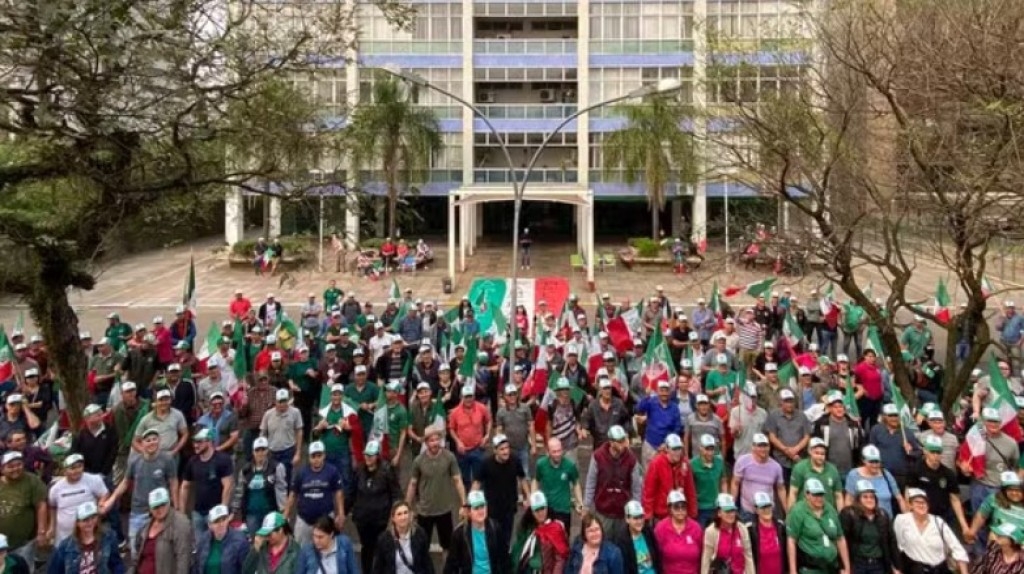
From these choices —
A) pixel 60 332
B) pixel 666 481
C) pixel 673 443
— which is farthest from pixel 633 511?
pixel 60 332

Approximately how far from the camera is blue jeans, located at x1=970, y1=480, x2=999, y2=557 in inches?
262

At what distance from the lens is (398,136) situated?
1393 inches

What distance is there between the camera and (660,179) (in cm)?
3509

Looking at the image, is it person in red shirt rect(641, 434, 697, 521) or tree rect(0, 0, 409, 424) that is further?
person in red shirt rect(641, 434, 697, 521)

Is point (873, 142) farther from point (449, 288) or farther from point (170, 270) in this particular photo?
point (170, 270)

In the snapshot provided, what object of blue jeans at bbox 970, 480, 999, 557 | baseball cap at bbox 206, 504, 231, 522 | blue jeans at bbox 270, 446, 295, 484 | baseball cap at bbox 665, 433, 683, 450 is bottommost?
blue jeans at bbox 970, 480, 999, 557

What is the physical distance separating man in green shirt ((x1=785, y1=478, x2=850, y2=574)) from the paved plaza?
51.9ft

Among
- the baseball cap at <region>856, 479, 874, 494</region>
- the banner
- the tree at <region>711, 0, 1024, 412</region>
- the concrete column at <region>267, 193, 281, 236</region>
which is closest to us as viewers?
the baseball cap at <region>856, 479, 874, 494</region>

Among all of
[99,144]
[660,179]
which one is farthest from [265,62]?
[660,179]

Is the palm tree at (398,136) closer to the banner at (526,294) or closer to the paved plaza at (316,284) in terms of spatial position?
the paved plaza at (316,284)

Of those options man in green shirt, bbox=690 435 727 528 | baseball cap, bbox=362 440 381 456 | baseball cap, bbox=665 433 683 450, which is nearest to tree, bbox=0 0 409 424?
baseball cap, bbox=362 440 381 456

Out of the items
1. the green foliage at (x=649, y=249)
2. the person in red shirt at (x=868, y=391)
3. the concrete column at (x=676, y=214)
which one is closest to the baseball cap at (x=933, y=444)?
the person in red shirt at (x=868, y=391)

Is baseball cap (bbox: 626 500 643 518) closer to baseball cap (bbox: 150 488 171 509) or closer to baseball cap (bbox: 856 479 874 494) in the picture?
baseball cap (bbox: 856 479 874 494)

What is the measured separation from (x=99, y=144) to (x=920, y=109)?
A: 29.6ft
